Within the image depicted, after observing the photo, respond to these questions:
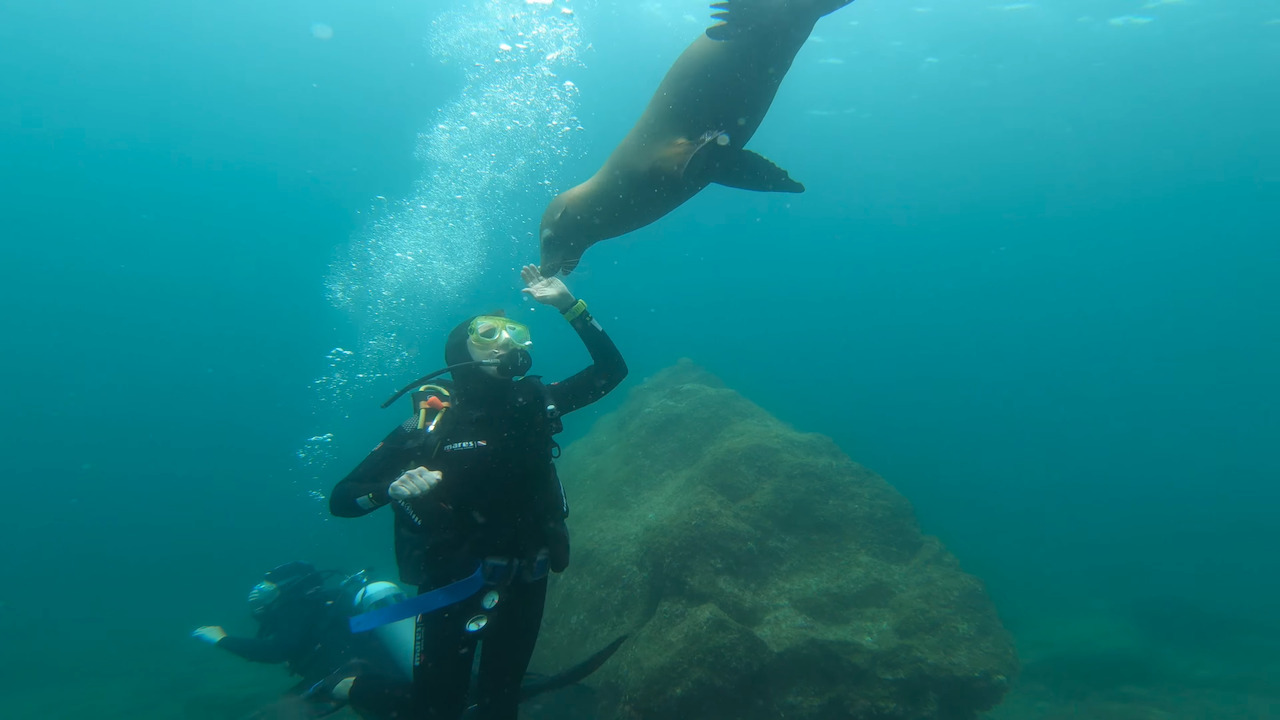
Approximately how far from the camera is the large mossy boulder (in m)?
5.06

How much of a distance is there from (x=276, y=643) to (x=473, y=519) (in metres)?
5.14

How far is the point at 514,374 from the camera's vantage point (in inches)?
119

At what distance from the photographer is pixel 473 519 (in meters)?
2.74

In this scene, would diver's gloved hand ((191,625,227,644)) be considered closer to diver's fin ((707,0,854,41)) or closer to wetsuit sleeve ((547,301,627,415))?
wetsuit sleeve ((547,301,627,415))

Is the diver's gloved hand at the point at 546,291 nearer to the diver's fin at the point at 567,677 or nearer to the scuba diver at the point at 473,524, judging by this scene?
the scuba diver at the point at 473,524

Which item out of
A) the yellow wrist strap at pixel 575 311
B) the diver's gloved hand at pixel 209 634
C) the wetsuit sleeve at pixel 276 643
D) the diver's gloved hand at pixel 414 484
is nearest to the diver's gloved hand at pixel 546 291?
the yellow wrist strap at pixel 575 311

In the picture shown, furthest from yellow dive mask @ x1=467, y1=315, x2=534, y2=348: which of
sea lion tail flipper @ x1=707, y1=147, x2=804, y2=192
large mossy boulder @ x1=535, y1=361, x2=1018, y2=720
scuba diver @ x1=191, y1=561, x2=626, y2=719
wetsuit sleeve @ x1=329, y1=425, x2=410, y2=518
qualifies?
scuba diver @ x1=191, y1=561, x2=626, y2=719

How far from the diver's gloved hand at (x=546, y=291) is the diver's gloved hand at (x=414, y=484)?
1244 mm

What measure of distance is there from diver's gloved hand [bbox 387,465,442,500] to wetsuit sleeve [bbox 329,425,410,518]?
1.07ft

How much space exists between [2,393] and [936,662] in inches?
2758

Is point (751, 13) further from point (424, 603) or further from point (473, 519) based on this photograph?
point (424, 603)

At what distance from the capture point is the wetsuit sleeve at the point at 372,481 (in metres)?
2.74

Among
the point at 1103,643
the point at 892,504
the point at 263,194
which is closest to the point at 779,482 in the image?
the point at 892,504

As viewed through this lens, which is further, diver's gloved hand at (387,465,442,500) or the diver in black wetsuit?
the diver in black wetsuit
